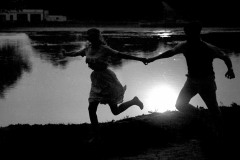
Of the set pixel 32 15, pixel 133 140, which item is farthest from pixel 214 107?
pixel 32 15

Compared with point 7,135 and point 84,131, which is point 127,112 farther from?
point 7,135

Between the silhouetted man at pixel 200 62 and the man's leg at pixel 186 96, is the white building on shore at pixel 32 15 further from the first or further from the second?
the silhouetted man at pixel 200 62

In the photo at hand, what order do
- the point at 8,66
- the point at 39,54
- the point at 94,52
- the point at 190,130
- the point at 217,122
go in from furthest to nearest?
the point at 39,54 → the point at 8,66 → the point at 190,130 → the point at 94,52 → the point at 217,122

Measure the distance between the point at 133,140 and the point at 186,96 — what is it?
99 centimetres

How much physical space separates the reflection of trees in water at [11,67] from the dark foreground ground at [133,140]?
18.1 ft

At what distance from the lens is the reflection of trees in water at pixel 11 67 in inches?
556

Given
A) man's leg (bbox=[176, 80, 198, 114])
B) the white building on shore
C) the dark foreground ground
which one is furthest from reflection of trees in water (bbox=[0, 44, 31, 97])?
the white building on shore

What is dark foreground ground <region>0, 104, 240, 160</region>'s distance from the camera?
5.95 meters

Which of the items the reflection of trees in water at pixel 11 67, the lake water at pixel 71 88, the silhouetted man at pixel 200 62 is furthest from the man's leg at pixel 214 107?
the reflection of trees in water at pixel 11 67

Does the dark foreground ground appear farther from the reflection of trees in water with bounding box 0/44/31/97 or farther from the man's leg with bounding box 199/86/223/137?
the reflection of trees in water with bounding box 0/44/31/97

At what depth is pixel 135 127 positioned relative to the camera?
286 inches

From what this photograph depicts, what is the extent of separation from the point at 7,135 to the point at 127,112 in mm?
3715

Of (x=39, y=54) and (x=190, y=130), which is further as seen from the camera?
(x=39, y=54)

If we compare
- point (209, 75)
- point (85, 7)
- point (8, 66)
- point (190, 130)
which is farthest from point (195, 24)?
point (85, 7)
